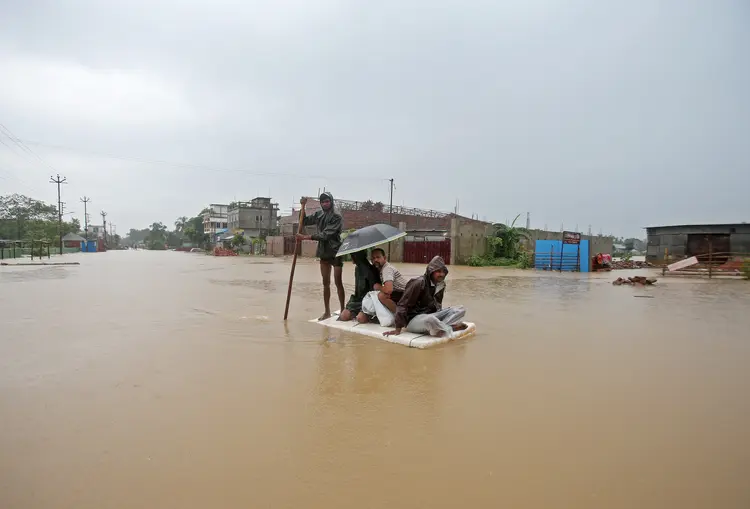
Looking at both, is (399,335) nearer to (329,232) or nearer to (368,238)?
(368,238)

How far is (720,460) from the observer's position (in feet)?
7.49

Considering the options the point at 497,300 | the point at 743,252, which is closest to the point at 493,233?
the point at 743,252

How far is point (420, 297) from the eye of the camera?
16.1 feet

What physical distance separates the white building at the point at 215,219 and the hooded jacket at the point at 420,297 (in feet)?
228

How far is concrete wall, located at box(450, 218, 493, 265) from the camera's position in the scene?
24.0 m

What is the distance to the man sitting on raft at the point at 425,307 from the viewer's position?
15.6 feet

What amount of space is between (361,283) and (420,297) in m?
1.04

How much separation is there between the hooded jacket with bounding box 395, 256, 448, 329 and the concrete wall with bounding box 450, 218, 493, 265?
19.2m

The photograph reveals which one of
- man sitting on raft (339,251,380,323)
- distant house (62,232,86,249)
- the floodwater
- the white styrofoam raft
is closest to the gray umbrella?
man sitting on raft (339,251,380,323)

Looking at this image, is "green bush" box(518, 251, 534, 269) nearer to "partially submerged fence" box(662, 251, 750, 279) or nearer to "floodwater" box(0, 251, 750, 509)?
"partially submerged fence" box(662, 251, 750, 279)

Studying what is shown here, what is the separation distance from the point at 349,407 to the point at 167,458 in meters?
1.18

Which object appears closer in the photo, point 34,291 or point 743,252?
point 34,291

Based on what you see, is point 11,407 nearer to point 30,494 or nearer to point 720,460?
point 30,494

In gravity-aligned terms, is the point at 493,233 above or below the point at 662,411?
above
